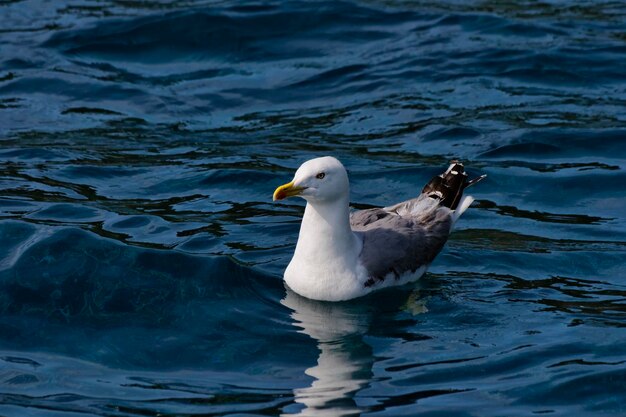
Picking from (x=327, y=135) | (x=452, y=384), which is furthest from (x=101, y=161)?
(x=452, y=384)

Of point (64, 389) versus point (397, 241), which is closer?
point (64, 389)

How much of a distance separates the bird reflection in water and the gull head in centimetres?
83

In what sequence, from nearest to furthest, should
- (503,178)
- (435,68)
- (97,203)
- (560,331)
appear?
(560,331)
(97,203)
(503,178)
(435,68)

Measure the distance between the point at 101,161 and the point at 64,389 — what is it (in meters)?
5.50

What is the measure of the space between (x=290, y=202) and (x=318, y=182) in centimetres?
284

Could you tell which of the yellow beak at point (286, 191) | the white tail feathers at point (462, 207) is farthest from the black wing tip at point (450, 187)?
the yellow beak at point (286, 191)

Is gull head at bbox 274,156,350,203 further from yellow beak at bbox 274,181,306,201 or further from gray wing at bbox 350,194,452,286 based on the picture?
gray wing at bbox 350,194,452,286

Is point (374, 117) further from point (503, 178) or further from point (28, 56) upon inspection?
point (28, 56)

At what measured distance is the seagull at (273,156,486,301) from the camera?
30.7 feet

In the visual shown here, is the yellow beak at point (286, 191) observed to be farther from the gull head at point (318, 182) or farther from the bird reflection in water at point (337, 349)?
the bird reflection in water at point (337, 349)

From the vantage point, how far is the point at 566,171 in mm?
12938

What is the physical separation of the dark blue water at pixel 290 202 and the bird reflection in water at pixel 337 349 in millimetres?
22

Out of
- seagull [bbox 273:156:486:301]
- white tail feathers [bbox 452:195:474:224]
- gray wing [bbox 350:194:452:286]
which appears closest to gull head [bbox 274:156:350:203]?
seagull [bbox 273:156:486:301]

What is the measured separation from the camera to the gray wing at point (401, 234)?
9.73m
